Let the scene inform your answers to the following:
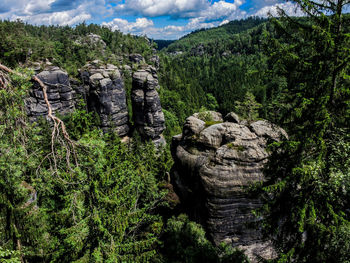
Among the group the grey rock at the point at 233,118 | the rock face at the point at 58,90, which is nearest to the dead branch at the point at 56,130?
the grey rock at the point at 233,118

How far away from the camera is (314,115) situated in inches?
253

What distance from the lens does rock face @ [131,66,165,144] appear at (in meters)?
38.5

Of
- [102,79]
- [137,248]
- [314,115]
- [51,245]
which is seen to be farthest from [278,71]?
[102,79]

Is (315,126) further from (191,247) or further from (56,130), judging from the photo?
(191,247)

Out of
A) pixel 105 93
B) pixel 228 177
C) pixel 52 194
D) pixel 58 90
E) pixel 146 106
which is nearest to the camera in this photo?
pixel 52 194

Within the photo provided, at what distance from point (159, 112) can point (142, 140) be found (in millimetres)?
6101

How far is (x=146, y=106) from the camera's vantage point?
39.0 metres

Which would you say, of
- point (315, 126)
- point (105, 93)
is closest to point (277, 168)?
point (315, 126)

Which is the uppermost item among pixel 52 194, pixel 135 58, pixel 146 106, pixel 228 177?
pixel 135 58

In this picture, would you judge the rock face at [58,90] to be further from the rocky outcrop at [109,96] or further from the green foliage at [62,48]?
the green foliage at [62,48]

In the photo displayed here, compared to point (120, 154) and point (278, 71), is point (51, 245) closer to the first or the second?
point (278, 71)

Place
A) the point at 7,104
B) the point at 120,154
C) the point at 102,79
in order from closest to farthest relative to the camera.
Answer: the point at 7,104, the point at 120,154, the point at 102,79

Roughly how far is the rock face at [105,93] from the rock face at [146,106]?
8.59 feet

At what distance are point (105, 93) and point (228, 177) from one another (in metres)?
28.1
